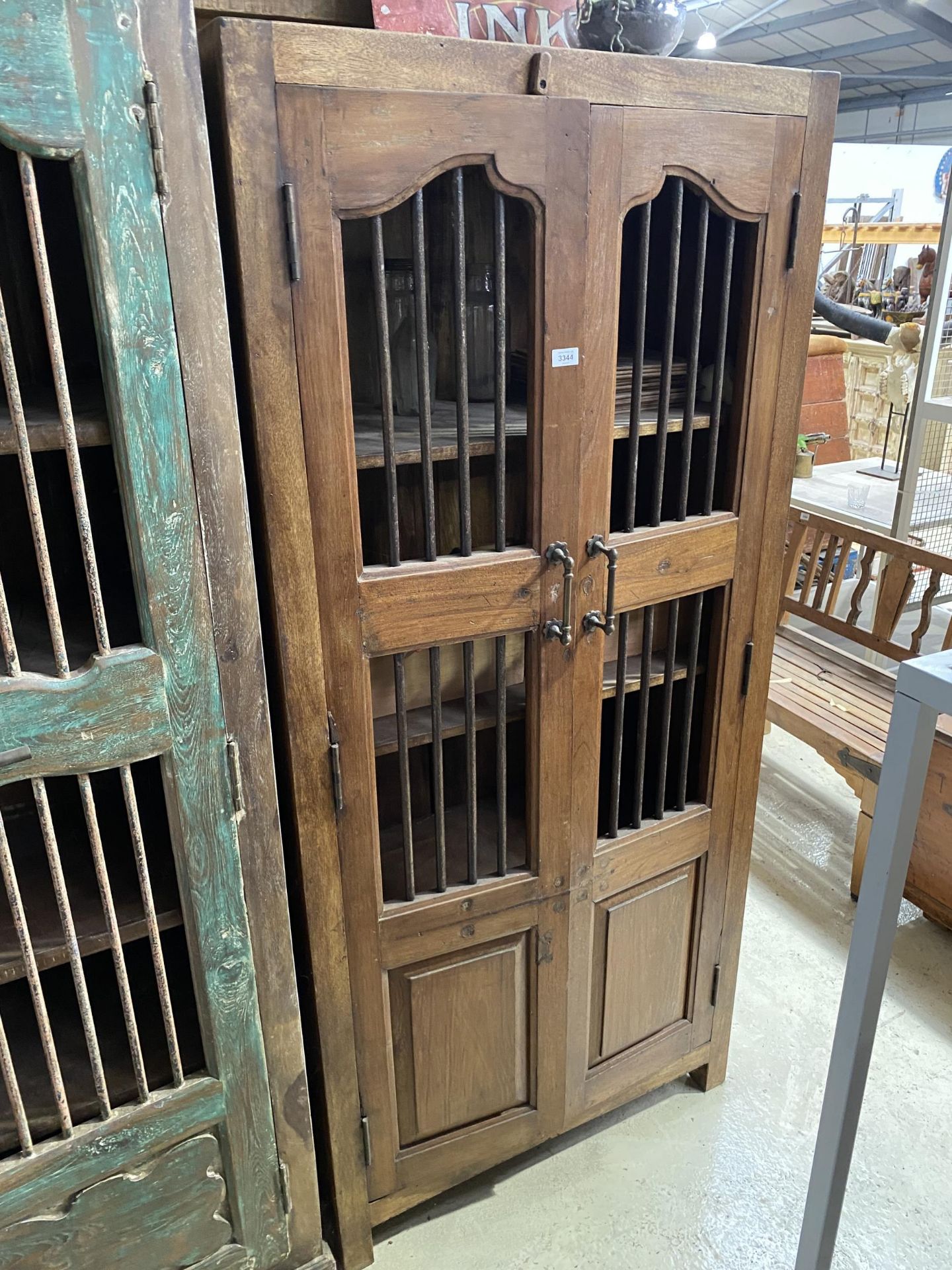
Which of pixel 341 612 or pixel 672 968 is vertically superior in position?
pixel 341 612

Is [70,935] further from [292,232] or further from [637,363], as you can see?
[637,363]

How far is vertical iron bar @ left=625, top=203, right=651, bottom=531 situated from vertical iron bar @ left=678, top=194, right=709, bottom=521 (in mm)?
74

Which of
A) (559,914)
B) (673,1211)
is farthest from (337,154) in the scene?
(673,1211)

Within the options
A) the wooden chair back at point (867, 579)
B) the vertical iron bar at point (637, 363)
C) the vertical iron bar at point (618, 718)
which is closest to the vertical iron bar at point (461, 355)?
the vertical iron bar at point (637, 363)

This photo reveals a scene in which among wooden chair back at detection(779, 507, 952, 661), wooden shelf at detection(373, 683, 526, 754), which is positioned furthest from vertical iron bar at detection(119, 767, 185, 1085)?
wooden chair back at detection(779, 507, 952, 661)

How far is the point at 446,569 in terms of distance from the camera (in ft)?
4.20

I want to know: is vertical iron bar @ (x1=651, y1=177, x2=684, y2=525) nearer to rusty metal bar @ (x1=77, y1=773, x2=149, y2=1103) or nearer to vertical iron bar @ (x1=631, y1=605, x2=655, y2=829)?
vertical iron bar @ (x1=631, y1=605, x2=655, y2=829)

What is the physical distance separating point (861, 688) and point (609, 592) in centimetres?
165

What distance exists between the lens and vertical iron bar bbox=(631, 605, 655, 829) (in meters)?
1.53

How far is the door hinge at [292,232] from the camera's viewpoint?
1032 millimetres

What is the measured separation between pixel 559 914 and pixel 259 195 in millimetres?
1185

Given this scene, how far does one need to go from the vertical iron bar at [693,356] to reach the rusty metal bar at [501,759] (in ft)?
1.26

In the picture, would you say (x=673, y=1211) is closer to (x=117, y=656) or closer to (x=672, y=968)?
(x=672, y=968)

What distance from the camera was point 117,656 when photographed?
3.45 ft
